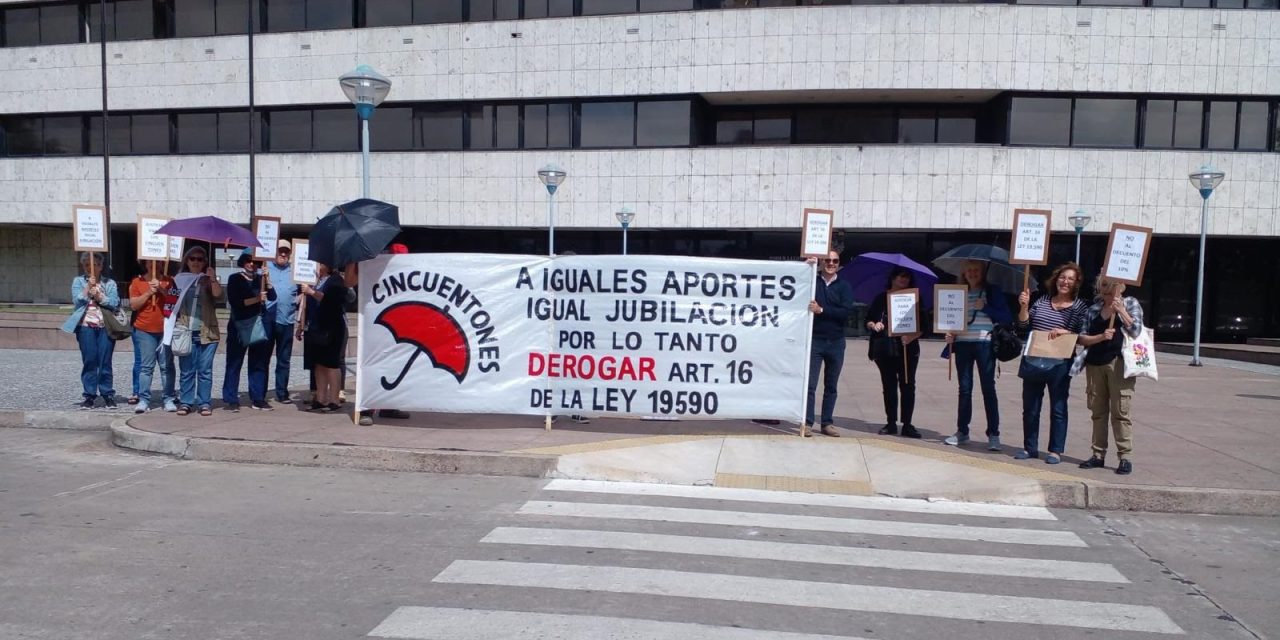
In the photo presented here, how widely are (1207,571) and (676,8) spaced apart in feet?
83.8

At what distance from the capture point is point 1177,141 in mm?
27281

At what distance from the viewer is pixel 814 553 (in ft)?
19.3

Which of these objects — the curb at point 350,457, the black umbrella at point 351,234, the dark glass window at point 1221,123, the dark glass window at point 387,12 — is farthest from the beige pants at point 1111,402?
the dark glass window at point 387,12

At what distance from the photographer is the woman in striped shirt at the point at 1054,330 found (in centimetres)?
830

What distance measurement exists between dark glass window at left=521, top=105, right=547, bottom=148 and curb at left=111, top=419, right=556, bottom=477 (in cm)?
2200

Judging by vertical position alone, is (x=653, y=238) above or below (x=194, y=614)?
above

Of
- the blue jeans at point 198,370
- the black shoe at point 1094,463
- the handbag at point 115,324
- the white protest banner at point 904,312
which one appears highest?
the white protest banner at point 904,312

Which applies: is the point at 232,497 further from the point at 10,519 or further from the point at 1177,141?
the point at 1177,141

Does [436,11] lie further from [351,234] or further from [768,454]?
[768,454]

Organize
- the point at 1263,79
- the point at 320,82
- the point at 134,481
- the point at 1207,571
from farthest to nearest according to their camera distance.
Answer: the point at 320,82 → the point at 1263,79 → the point at 134,481 → the point at 1207,571

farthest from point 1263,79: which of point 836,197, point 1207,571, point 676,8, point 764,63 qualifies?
point 1207,571

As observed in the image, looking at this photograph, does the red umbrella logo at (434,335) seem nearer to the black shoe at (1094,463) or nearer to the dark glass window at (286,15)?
the black shoe at (1094,463)

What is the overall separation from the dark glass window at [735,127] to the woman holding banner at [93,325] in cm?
2181

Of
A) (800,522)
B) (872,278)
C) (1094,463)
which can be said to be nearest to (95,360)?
(800,522)
